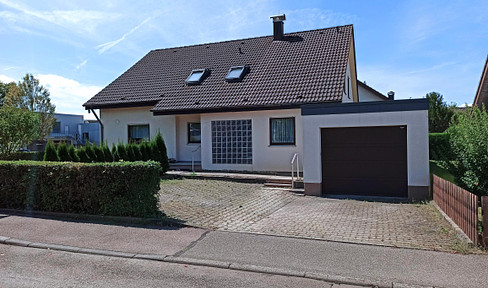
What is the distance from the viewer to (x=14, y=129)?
1625 cm

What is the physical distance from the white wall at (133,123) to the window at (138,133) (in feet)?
0.82

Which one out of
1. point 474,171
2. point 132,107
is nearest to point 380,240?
point 474,171

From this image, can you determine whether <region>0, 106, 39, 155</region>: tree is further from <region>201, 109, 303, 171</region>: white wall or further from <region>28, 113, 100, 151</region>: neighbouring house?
<region>28, 113, 100, 151</region>: neighbouring house

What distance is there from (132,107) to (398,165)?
13013 millimetres

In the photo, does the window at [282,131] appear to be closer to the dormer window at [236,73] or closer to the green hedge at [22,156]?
the dormer window at [236,73]

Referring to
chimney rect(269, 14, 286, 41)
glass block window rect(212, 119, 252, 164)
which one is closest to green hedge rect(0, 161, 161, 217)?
glass block window rect(212, 119, 252, 164)

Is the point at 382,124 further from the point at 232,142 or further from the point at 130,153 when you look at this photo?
the point at 130,153

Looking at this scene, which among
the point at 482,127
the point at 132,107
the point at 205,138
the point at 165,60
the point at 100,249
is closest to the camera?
the point at 100,249

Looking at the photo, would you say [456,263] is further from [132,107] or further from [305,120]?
[132,107]

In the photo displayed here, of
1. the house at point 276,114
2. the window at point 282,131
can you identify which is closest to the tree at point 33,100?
the house at point 276,114

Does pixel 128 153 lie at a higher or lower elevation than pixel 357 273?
higher

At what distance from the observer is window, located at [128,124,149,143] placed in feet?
62.8

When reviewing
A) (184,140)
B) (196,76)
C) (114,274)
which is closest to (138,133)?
(184,140)

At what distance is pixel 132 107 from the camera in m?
19.1
